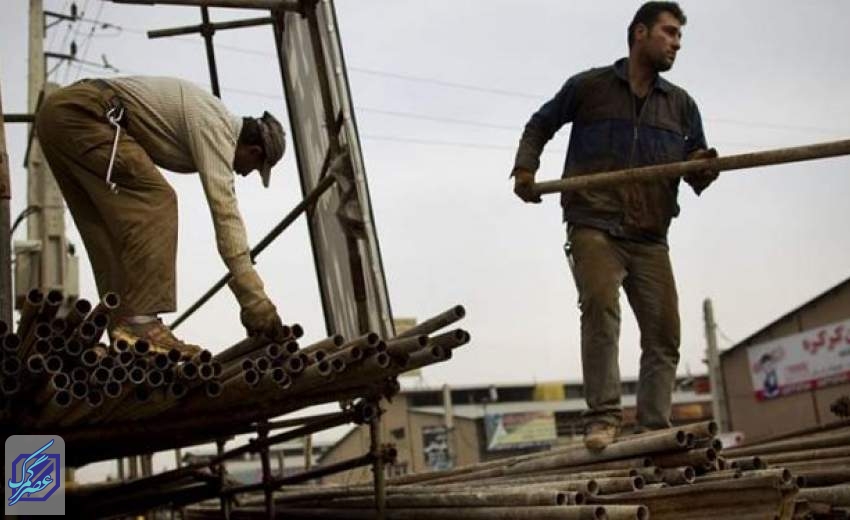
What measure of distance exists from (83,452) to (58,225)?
10.7 m

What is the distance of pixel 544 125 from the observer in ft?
18.5

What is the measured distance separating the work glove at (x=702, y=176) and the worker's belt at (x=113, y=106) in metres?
2.56

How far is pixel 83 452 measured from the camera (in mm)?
4570

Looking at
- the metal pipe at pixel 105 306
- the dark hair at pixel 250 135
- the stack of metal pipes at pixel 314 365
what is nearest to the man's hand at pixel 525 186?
the stack of metal pipes at pixel 314 365

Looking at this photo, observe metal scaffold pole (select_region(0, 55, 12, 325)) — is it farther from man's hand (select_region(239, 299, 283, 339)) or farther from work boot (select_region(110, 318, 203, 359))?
man's hand (select_region(239, 299, 283, 339))

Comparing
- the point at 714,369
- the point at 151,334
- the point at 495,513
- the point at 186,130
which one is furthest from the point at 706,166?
the point at 714,369

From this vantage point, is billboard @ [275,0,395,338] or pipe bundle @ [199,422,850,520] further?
billboard @ [275,0,395,338]

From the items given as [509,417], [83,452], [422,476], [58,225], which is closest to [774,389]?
[509,417]

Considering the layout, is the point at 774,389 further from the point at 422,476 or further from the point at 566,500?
the point at 566,500

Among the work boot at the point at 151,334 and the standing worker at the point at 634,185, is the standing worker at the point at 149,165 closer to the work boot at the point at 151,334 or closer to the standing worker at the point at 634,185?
the work boot at the point at 151,334

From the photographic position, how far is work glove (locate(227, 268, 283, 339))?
13.6 ft

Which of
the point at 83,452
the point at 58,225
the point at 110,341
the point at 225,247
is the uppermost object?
the point at 58,225

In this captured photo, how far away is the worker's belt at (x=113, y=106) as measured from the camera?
4512 millimetres

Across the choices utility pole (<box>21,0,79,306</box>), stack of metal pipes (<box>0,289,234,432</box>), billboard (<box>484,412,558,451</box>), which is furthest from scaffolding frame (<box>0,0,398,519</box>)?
billboard (<box>484,412,558,451</box>)
